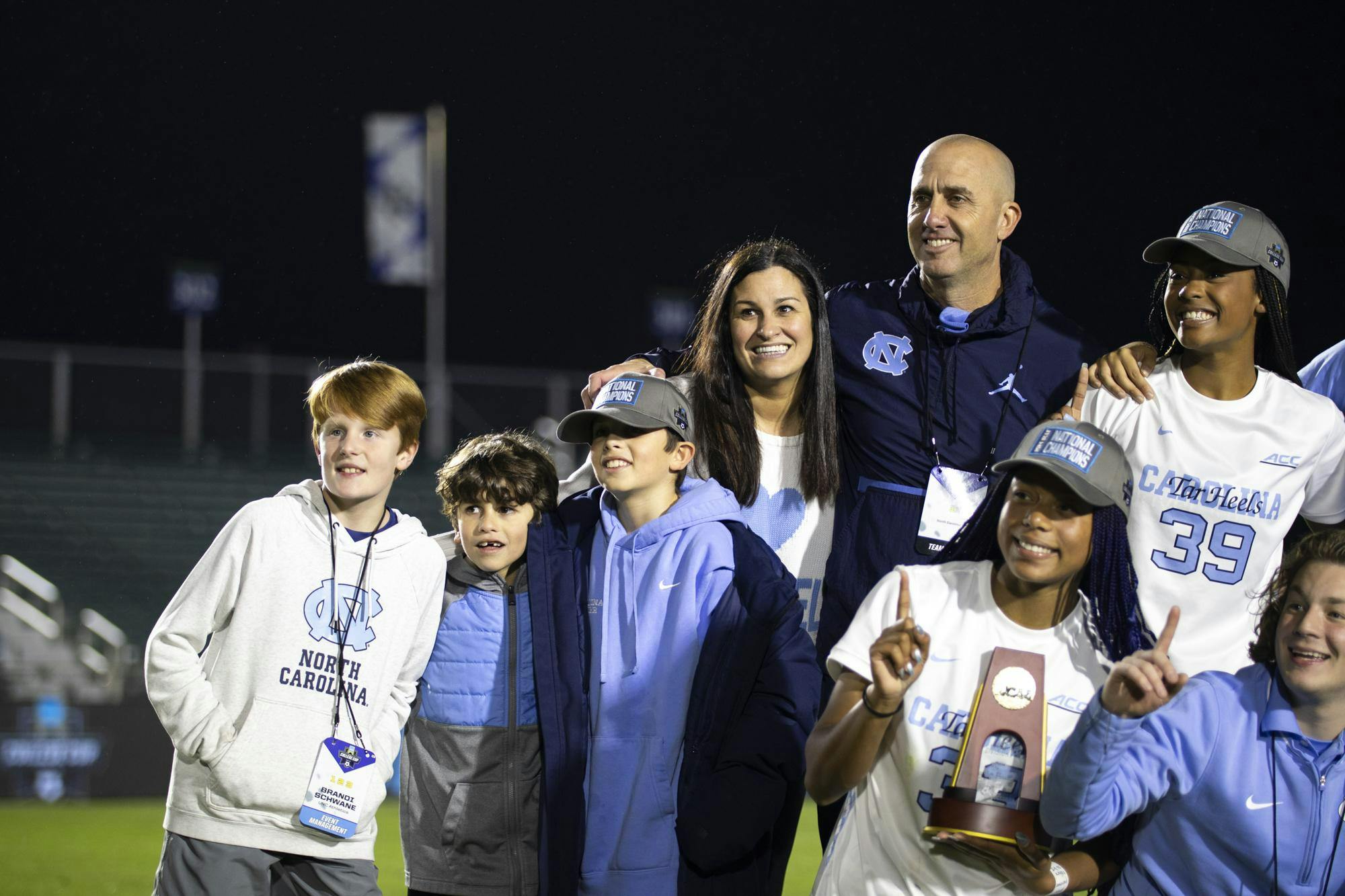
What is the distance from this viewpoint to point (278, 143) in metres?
27.6

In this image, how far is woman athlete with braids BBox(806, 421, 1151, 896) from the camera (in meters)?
2.36

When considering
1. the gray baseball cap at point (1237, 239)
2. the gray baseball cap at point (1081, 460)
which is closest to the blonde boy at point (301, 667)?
the gray baseball cap at point (1081, 460)

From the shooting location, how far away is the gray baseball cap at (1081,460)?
2383 millimetres

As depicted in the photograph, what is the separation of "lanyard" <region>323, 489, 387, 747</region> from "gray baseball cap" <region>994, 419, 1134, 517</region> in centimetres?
153

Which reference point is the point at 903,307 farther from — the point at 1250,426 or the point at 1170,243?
the point at 1250,426

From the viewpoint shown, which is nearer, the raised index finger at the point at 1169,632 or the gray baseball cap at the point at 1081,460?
the raised index finger at the point at 1169,632

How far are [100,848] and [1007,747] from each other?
24.0ft

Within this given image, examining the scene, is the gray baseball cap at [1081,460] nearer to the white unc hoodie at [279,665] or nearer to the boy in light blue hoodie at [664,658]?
the boy in light blue hoodie at [664,658]

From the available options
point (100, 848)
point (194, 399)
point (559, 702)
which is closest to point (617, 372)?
point (559, 702)

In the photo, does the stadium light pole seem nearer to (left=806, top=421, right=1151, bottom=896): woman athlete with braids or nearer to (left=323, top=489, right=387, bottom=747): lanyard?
(left=323, top=489, right=387, bottom=747): lanyard

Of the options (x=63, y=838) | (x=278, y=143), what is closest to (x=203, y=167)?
(x=278, y=143)

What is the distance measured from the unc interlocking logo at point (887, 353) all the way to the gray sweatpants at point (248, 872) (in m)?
1.83

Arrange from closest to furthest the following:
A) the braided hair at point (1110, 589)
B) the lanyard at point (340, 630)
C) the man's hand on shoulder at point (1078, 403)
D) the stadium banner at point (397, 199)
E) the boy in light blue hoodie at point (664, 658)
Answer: the braided hair at point (1110, 589) → the boy in light blue hoodie at point (664, 658) → the lanyard at point (340, 630) → the man's hand on shoulder at point (1078, 403) → the stadium banner at point (397, 199)

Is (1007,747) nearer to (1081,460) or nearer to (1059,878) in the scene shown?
(1059,878)
